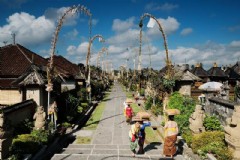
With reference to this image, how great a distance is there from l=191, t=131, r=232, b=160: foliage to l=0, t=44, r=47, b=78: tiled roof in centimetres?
1414

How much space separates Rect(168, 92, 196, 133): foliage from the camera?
13586mm

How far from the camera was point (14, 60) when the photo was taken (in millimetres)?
22047

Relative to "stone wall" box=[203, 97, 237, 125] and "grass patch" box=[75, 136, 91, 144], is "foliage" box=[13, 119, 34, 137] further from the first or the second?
"stone wall" box=[203, 97, 237, 125]

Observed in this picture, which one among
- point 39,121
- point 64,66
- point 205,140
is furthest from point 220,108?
point 64,66

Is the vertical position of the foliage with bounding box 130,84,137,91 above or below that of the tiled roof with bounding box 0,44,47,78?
below

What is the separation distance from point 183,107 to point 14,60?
14548 mm

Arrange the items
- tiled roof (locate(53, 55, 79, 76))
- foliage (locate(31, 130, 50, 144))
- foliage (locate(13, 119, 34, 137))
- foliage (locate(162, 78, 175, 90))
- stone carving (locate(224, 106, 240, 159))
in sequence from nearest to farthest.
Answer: stone carving (locate(224, 106, 240, 159))
foliage (locate(31, 130, 50, 144))
foliage (locate(13, 119, 34, 137))
foliage (locate(162, 78, 175, 90))
tiled roof (locate(53, 55, 79, 76))

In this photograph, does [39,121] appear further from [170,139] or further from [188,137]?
[188,137]

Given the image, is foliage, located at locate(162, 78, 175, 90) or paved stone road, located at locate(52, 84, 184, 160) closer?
paved stone road, located at locate(52, 84, 184, 160)

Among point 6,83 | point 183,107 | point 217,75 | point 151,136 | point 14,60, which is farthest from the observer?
point 217,75

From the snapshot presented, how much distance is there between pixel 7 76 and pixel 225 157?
17.1 metres

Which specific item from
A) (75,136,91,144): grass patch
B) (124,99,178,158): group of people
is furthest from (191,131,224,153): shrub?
(75,136,91,144): grass patch

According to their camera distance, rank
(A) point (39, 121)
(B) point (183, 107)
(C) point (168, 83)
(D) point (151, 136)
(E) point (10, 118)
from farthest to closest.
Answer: (C) point (168, 83)
(B) point (183, 107)
(D) point (151, 136)
(E) point (10, 118)
(A) point (39, 121)

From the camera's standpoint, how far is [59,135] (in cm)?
1352
